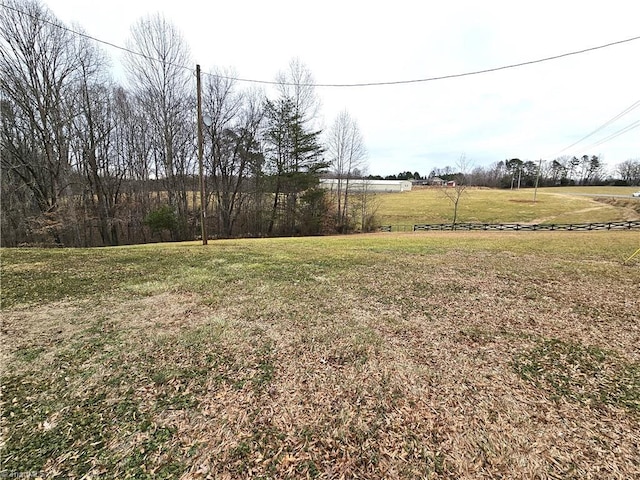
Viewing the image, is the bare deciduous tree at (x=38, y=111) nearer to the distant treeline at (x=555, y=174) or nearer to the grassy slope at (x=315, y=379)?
the grassy slope at (x=315, y=379)

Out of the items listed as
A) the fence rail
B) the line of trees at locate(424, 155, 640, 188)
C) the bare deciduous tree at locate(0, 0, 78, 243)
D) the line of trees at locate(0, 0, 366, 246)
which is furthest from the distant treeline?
the bare deciduous tree at locate(0, 0, 78, 243)

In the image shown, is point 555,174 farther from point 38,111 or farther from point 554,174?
point 38,111

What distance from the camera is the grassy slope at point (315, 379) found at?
1.62m

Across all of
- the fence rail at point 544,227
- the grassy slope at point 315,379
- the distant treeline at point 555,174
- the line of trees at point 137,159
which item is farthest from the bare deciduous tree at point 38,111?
the distant treeline at point 555,174

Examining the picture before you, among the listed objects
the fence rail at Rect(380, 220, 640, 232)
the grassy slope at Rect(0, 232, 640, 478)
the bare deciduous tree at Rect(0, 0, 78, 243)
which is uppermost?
the bare deciduous tree at Rect(0, 0, 78, 243)

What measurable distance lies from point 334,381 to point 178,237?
20.1m

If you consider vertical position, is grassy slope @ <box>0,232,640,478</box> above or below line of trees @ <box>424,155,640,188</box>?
below

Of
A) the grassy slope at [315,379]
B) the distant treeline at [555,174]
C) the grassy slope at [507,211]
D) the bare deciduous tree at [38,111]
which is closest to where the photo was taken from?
the grassy slope at [315,379]

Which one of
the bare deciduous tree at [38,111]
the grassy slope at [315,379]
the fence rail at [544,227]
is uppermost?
the bare deciduous tree at [38,111]

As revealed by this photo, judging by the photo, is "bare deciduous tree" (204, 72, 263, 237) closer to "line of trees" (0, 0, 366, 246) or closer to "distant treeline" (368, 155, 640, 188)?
"line of trees" (0, 0, 366, 246)

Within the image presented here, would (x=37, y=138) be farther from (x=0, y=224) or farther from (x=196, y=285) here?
(x=196, y=285)

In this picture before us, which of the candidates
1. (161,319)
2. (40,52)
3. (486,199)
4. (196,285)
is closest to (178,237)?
(40,52)

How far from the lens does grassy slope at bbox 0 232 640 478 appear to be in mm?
1623

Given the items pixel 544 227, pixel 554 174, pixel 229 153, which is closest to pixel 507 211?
pixel 544 227
